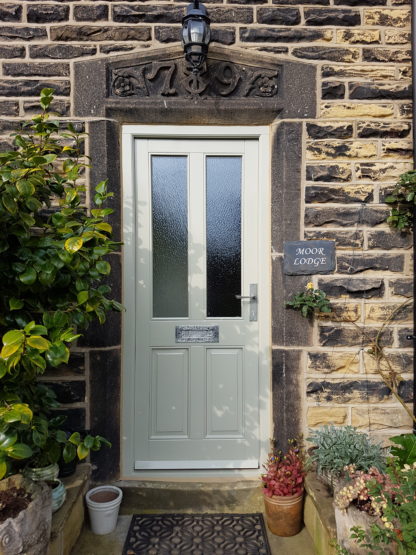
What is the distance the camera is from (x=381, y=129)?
2564 mm

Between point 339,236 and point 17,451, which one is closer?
point 17,451

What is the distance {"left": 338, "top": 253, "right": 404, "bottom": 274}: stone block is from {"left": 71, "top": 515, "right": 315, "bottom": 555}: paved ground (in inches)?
63.3

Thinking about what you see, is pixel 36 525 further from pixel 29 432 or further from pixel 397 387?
pixel 397 387

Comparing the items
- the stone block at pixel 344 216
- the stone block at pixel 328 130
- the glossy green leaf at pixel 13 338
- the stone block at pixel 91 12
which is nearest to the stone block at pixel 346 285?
the stone block at pixel 344 216

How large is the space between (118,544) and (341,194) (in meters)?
2.48

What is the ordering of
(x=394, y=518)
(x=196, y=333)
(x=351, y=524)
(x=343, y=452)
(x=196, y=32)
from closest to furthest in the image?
(x=394, y=518)
(x=351, y=524)
(x=343, y=452)
(x=196, y=32)
(x=196, y=333)

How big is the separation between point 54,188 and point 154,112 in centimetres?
85

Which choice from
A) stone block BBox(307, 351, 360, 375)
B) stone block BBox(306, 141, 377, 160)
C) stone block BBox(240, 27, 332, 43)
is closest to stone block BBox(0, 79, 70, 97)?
stone block BBox(240, 27, 332, 43)

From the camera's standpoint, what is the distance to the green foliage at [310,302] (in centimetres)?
245

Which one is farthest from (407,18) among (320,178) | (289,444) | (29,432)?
(29,432)

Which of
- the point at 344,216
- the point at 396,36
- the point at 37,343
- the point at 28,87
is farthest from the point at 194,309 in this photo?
the point at 396,36

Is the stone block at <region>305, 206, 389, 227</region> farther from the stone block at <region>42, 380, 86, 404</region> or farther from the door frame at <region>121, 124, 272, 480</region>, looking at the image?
the stone block at <region>42, 380, 86, 404</region>

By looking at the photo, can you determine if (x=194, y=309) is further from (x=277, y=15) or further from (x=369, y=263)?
(x=277, y=15)

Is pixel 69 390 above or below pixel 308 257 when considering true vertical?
below
